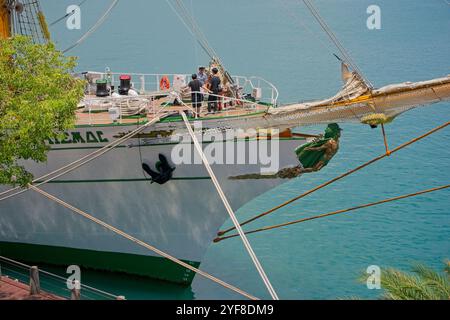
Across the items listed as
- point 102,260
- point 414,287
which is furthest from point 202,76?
point 414,287

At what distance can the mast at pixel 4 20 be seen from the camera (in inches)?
902

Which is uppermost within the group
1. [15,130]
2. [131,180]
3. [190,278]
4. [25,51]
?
[25,51]

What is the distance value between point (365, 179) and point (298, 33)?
39.8m

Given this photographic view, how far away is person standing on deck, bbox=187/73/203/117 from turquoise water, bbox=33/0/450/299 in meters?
5.46

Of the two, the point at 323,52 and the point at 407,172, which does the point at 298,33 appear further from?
the point at 407,172

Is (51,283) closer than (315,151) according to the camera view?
No

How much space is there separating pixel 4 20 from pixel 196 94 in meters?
6.11

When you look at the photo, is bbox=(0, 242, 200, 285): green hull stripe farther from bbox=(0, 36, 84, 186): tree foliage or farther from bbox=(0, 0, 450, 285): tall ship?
bbox=(0, 36, 84, 186): tree foliage

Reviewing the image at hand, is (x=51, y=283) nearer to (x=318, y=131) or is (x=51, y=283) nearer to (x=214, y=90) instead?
(x=214, y=90)

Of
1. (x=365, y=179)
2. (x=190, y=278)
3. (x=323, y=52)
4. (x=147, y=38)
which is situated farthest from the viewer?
(x=147, y=38)

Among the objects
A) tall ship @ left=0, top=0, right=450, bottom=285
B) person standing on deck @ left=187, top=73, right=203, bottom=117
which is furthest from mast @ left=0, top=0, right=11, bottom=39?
person standing on deck @ left=187, top=73, right=203, bottom=117

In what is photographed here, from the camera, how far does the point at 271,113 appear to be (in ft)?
69.3

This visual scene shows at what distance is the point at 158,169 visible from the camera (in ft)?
72.2
